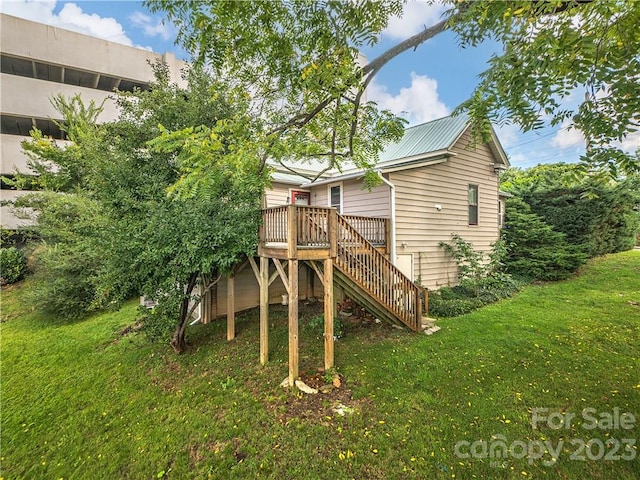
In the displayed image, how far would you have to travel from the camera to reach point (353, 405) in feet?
15.1

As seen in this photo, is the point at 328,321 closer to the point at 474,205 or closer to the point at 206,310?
the point at 206,310

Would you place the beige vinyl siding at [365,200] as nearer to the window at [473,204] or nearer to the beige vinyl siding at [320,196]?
the beige vinyl siding at [320,196]

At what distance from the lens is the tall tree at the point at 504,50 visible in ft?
8.69

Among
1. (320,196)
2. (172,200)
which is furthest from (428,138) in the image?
(172,200)

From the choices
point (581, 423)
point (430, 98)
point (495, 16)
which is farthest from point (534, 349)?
point (430, 98)

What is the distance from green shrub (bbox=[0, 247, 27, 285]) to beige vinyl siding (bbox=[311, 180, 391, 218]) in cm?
1610

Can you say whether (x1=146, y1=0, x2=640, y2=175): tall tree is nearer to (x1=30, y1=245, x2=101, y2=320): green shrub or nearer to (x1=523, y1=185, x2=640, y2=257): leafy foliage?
(x1=30, y1=245, x2=101, y2=320): green shrub

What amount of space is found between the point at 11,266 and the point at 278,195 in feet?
47.4

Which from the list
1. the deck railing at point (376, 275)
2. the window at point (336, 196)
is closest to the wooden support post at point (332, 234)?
the deck railing at point (376, 275)

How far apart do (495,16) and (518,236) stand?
11825 millimetres

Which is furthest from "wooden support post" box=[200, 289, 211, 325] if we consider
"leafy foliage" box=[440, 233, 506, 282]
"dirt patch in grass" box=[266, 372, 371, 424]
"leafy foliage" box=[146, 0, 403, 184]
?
"leafy foliage" box=[440, 233, 506, 282]

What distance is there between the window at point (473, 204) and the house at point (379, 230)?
0.13ft

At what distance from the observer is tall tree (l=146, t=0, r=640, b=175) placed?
2.65 metres

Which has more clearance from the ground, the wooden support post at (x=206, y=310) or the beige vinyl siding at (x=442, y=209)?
the beige vinyl siding at (x=442, y=209)
